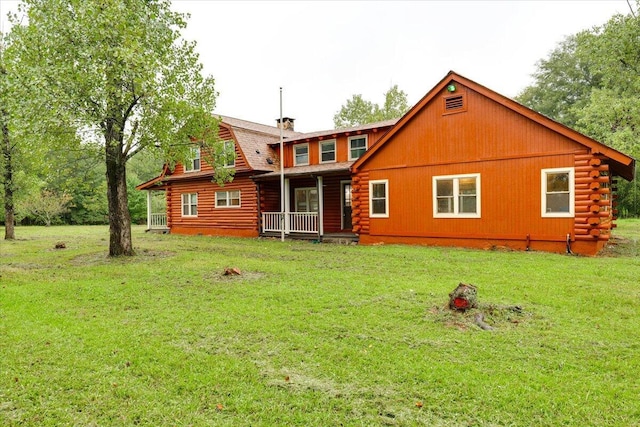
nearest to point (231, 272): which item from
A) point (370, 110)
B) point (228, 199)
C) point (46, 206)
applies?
point (228, 199)

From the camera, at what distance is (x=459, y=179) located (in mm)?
13727

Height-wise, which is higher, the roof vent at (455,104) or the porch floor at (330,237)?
the roof vent at (455,104)

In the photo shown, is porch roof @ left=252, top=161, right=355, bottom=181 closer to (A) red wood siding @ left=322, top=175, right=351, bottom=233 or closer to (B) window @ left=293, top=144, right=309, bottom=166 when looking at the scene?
(B) window @ left=293, top=144, right=309, bottom=166

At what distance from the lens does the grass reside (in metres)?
3.24

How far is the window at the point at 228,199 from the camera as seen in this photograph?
67.7ft

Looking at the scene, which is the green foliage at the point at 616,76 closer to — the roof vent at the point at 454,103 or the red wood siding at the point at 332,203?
the roof vent at the point at 454,103

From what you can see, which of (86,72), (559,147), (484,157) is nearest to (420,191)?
(484,157)

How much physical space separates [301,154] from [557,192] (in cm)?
1162

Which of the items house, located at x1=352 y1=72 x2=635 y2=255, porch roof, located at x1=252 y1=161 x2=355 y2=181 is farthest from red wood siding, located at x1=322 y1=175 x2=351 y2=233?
house, located at x1=352 y1=72 x2=635 y2=255

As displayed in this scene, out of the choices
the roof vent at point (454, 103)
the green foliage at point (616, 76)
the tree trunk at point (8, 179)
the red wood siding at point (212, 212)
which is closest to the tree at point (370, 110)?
the green foliage at point (616, 76)

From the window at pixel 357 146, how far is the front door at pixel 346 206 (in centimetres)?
135

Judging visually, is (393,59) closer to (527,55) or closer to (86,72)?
(527,55)

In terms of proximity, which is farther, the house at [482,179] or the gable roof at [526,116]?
the house at [482,179]

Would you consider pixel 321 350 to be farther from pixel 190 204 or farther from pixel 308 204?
pixel 190 204
